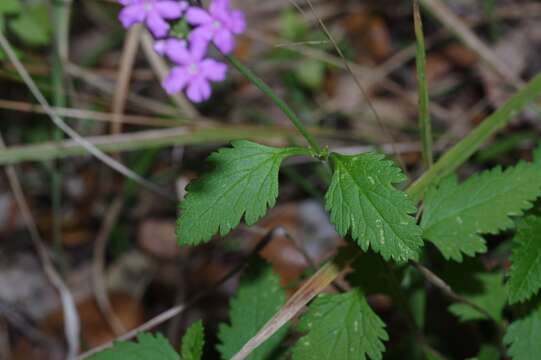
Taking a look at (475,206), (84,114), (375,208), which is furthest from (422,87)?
(84,114)

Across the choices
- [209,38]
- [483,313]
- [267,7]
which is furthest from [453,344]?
[267,7]

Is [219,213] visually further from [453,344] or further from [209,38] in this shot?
[453,344]

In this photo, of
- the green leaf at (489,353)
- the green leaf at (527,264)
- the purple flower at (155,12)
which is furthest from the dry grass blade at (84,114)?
the green leaf at (527,264)

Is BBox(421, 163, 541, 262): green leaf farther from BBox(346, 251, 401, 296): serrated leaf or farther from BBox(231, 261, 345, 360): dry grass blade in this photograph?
BBox(231, 261, 345, 360): dry grass blade

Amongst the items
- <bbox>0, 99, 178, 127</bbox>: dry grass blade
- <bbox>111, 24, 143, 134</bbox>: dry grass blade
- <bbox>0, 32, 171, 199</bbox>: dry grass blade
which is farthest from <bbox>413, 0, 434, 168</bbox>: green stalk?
<bbox>111, 24, 143, 134</bbox>: dry grass blade

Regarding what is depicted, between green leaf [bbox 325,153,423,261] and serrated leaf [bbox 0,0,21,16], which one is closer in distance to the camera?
green leaf [bbox 325,153,423,261]

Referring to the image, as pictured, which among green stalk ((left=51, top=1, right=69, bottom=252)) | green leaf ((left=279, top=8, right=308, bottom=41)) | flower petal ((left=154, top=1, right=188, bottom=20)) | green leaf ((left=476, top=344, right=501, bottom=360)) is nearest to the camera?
flower petal ((left=154, top=1, right=188, bottom=20))
